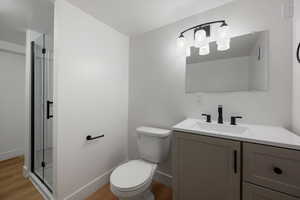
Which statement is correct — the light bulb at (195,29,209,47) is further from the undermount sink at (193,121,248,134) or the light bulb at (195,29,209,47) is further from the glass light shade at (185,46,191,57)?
the undermount sink at (193,121,248,134)

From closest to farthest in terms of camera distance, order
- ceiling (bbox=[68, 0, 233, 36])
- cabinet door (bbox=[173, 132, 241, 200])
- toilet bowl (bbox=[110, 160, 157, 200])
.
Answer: cabinet door (bbox=[173, 132, 241, 200]), toilet bowl (bbox=[110, 160, 157, 200]), ceiling (bbox=[68, 0, 233, 36])

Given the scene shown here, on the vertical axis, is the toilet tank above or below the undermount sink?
below

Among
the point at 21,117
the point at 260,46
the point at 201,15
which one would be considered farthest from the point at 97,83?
the point at 21,117

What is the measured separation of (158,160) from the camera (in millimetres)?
1545

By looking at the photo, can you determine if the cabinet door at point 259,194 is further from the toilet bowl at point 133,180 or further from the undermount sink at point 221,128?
the toilet bowl at point 133,180

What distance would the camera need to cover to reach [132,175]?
1.31m

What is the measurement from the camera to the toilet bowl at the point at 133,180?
1138 mm

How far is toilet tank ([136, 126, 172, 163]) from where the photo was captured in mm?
1543

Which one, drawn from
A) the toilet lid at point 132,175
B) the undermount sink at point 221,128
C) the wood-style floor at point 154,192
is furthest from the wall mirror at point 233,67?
the wood-style floor at point 154,192

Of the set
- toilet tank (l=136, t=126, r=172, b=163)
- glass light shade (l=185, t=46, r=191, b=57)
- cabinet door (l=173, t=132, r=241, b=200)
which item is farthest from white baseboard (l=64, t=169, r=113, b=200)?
glass light shade (l=185, t=46, r=191, b=57)

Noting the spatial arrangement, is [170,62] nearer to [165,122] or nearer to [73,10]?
[165,122]

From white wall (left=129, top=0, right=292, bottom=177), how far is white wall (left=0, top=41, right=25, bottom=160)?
89.2 inches

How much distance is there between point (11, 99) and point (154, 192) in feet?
9.96

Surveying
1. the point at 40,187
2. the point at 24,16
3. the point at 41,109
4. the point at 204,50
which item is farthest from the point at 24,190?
the point at 204,50
